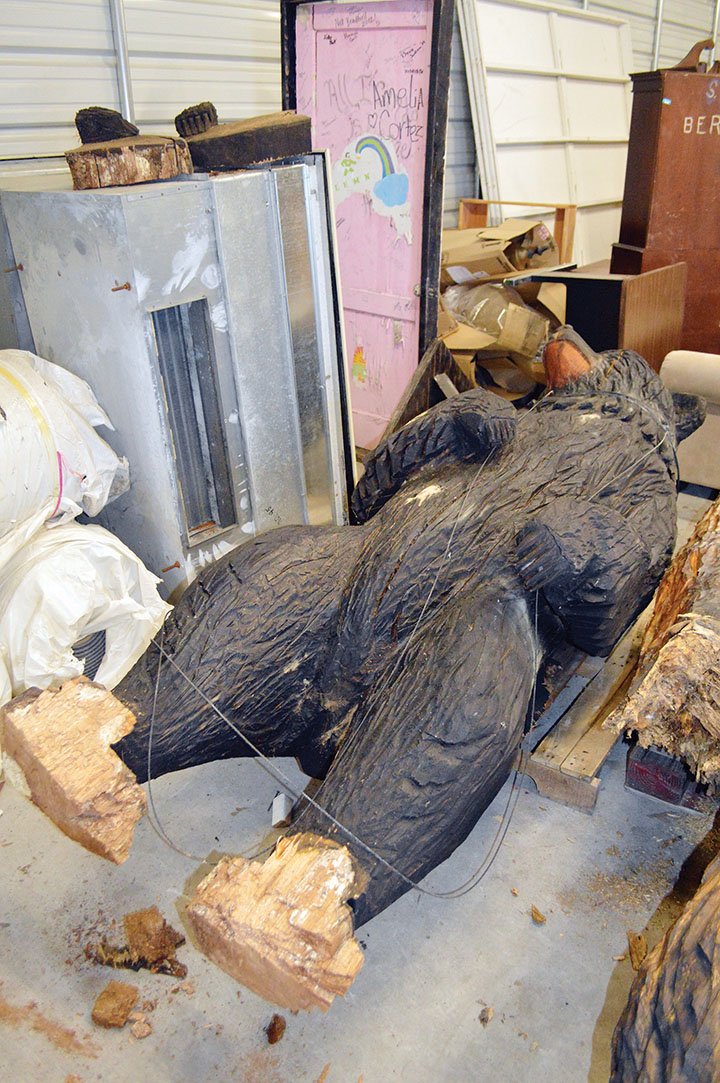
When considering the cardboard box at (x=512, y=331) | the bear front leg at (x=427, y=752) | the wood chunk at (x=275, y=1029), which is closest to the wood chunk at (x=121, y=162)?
the bear front leg at (x=427, y=752)

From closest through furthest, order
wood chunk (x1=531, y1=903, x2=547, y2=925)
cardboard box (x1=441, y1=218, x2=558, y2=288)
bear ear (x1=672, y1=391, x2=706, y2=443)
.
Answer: wood chunk (x1=531, y1=903, x2=547, y2=925)
bear ear (x1=672, y1=391, x2=706, y2=443)
cardboard box (x1=441, y1=218, x2=558, y2=288)

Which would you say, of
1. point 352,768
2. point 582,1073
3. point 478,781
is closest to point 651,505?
point 478,781

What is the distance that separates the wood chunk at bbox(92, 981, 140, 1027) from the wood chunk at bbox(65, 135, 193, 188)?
2.16 m

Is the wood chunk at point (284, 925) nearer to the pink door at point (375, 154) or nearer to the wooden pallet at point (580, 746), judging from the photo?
the wooden pallet at point (580, 746)

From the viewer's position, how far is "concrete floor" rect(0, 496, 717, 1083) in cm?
168

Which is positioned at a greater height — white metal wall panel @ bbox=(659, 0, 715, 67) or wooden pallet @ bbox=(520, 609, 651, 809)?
white metal wall panel @ bbox=(659, 0, 715, 67)

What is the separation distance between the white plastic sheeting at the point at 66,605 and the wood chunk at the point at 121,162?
1051mm

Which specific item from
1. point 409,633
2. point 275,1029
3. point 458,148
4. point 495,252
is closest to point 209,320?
point 409,633

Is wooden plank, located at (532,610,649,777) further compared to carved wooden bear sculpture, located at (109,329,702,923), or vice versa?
wooden plank, located at (532,610,649,777)

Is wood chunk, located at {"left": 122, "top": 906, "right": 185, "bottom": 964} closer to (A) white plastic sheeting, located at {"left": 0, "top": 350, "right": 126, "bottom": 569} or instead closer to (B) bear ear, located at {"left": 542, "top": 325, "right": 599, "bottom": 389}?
(A) white plastic sheeting, located at {"left": 0, "top": 350, "right": 126, "bottom": 569}

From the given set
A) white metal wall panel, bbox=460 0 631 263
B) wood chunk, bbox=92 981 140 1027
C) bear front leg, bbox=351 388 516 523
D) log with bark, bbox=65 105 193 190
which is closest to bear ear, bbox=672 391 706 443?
bear front leg, bbox=351 388 516 523

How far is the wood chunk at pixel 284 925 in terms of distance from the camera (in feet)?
4.69

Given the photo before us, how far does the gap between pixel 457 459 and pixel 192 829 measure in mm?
1254

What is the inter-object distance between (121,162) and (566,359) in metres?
1.55
